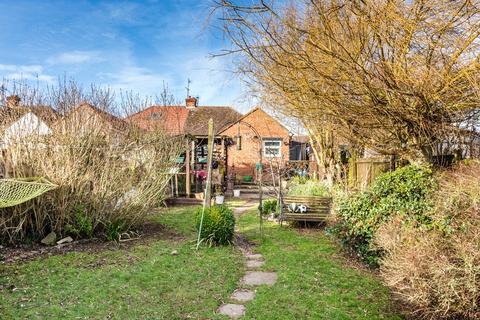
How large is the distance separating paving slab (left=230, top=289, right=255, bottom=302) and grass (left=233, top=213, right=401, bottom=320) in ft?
0.36

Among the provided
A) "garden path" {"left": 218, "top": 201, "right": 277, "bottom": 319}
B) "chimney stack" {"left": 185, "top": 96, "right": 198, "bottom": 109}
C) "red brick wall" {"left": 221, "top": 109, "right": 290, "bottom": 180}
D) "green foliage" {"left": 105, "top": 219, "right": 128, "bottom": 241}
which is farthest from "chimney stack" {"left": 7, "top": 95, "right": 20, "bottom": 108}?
"chimney stack" {"left": 185, "top": 96, "right": 198, "bottom": 109}

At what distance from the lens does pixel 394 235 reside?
4.07 m

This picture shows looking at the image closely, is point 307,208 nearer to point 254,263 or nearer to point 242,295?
point 254,263

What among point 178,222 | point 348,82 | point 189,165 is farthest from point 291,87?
point 189,165

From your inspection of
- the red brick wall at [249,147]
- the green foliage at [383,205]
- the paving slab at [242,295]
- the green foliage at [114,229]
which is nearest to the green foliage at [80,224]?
the green foliage at [114,229]

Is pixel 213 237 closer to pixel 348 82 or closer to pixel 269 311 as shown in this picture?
pixel 269 311

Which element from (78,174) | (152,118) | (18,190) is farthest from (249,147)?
(18,190)

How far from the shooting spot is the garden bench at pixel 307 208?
8.41 m

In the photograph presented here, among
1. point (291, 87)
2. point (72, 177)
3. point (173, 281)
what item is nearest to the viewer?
point (173, 281)

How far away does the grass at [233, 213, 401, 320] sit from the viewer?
12.1 feet

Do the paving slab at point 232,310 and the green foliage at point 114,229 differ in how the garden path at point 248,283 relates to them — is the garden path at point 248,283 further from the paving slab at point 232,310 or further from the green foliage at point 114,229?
the green foliage at point 114,229

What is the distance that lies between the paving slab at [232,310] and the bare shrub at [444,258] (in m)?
1.61

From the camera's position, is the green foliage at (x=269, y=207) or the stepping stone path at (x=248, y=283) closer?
the stepping stone path at (x=248, y=283)

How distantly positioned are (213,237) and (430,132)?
4111 millimetres
